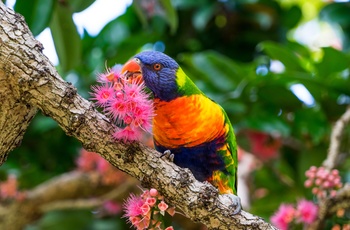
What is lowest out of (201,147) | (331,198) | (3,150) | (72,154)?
(72,154)

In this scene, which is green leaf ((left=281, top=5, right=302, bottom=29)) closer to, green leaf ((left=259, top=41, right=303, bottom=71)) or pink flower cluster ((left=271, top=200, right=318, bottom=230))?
green leaf ((left=259, top=41, right=303, bottom=71))

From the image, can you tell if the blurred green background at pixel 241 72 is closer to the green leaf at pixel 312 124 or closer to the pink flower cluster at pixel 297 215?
the green leaf at pixel 312 124

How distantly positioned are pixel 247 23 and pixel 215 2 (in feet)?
1.02

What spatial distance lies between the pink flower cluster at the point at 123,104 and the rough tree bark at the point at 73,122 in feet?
0.10

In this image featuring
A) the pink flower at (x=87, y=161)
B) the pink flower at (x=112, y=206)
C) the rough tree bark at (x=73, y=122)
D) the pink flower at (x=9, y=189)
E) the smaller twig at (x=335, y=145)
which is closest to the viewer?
the rough tree bark at (x=73, y=122)

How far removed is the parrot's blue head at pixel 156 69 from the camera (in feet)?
5.72

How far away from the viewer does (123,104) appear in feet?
4.69

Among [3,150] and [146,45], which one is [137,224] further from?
[146,45]

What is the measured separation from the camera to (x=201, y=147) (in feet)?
6.14

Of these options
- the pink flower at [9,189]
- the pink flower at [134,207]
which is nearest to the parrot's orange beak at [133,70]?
the pink flower at [134,207]

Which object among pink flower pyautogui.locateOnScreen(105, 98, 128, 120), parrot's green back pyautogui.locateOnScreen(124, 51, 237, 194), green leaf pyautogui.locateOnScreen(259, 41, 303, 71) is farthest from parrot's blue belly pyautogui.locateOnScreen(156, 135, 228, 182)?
green leaf pyautogui.locateOnScreen(259, 41, 303, 71)

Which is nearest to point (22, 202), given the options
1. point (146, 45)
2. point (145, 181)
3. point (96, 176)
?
point (96, 176)

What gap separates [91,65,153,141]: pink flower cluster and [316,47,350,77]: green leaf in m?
1.55

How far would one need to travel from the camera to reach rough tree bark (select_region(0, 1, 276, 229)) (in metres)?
1.40
